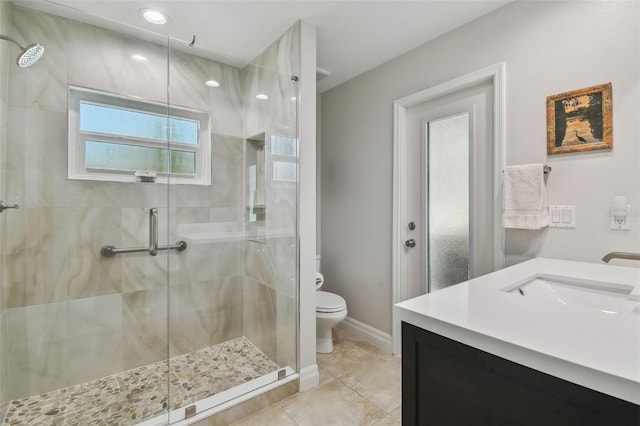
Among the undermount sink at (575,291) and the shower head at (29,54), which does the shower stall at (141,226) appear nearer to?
the shower head at (29,54)

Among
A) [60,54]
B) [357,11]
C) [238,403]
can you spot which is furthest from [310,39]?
[238,403]

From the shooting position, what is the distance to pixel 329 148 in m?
3.05

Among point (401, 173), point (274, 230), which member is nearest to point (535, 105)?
point (401, 173)

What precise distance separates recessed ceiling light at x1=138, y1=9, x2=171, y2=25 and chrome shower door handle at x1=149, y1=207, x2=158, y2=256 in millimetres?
1267

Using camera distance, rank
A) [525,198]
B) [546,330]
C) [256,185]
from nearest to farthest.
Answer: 1. [546,330]
2. [525,198]
3. [256,185]

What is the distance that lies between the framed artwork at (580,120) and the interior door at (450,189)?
0.33 m

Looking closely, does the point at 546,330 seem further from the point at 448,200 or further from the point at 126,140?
the point at 126,140

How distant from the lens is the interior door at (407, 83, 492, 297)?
6.22ft

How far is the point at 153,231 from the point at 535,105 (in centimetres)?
262

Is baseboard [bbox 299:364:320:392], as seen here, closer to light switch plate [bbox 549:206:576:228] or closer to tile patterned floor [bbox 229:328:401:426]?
tile patterned floor [bbox 229:328:401:426]

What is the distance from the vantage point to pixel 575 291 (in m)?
1.16

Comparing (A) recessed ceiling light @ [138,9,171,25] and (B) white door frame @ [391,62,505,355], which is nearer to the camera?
(A) recessed ceiling light @ [138,9,171,25]

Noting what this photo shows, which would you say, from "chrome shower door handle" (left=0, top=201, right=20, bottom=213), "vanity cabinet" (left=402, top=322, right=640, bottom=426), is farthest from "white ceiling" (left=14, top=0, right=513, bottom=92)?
"vanity cabinet" (left=402, top=322, right=640, bottom=426)

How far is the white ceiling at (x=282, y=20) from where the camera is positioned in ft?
5.78
